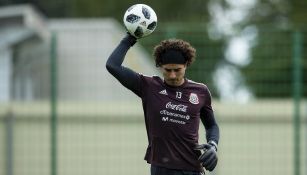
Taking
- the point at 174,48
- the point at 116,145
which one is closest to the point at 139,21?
the point at 174,48

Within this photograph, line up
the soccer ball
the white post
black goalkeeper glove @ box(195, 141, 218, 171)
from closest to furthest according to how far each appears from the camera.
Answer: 1. black goalkeeper glove @ box(195, 141, 218, 171)
2. the soccer ball
3. the white post

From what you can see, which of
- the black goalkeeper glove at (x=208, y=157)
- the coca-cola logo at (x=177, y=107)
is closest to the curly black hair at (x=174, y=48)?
the coca-cola logo at (x=177, y=107)

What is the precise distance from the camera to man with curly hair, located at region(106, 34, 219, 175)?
26.4ft

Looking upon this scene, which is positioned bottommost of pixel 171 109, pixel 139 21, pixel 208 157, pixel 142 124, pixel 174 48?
pixel 208 157

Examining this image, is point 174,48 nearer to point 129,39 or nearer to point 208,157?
point 129,39

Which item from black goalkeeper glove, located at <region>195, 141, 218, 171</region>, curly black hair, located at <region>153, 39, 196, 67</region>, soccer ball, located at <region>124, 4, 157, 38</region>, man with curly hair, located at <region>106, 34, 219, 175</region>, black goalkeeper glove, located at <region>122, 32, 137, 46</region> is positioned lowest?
black goalkeeper glove, located at <region>195, 141, 218, 171</region>

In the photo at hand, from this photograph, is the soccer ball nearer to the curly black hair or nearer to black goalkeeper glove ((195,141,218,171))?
the curly black hair

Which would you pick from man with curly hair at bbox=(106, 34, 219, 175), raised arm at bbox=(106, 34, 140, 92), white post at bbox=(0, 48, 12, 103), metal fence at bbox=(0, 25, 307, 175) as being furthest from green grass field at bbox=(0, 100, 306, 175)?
raised arm at bbox=(106, 34, 140, 92)

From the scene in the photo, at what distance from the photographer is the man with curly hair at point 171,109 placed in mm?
8047

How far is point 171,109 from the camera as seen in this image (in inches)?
319

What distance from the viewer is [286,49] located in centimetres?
1396

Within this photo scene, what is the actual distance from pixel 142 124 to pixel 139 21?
613 centimetres

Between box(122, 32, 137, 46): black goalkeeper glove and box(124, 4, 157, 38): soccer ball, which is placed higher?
box(124, 4, 157, 38): soccer ball

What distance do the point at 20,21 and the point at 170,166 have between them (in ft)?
29.4
